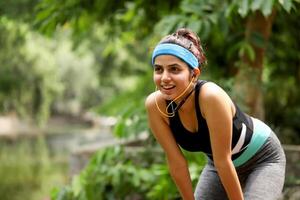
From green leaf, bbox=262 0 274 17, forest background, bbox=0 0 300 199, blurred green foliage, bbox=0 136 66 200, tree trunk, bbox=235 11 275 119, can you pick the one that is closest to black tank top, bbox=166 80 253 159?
forest background, bbox=0 0 300 199

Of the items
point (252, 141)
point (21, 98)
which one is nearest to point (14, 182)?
point (21, 98)

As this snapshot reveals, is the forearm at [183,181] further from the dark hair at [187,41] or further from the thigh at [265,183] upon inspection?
the dark hair at [187,41]

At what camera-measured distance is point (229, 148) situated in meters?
2.99

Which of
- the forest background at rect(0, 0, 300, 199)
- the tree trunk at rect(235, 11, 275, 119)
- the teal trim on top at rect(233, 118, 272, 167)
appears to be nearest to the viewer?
the teal trim on top at rect(233, 118, 272, 167)

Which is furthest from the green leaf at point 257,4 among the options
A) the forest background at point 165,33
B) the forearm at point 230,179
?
the forearm at point 230,179

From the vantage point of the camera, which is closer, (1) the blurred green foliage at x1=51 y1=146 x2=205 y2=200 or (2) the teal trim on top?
(2) the teal trim on top

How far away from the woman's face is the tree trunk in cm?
368

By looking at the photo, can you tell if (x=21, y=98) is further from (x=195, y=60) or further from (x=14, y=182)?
(x=195, y=60)

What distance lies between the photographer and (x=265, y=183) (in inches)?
123

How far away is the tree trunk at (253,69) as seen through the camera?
660cm

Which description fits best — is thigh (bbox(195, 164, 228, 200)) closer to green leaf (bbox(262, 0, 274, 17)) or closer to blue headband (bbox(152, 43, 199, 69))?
blue headband (bbox(152, 43, 199, 69))

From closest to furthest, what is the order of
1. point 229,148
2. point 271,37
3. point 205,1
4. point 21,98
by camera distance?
1. point 229,148
2. point 205,1
3. point 271,37
4. point 21,98

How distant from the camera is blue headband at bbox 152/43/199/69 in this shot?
295 centimetres

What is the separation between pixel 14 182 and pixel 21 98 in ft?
15.9
